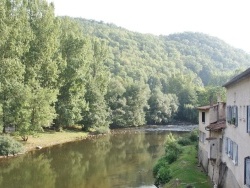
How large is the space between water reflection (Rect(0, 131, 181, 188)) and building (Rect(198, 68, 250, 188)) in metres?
7.91

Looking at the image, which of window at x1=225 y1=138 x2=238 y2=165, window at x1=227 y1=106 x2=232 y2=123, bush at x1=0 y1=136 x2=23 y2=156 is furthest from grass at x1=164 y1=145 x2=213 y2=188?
bush at x1=0 y1=136 x2=23 y2=156

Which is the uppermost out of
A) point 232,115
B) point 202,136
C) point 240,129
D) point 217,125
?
point 232,115

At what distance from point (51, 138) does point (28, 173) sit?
25.4 metres

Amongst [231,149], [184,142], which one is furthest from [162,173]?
[184,142]

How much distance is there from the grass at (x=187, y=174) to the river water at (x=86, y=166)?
11.1ft

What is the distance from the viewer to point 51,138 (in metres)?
68.4

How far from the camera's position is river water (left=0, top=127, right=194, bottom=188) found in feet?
127

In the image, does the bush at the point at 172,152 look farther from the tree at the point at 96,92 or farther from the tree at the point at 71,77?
the tree at the point at 96,92

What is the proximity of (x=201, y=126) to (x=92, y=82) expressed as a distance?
162 feet

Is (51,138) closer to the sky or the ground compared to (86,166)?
closer to the sky

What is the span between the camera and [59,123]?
76375 mm

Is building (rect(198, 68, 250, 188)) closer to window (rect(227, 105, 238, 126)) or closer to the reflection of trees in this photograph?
window (rect(227, 105, 238, 126))

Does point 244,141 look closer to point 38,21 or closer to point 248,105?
point 248,105

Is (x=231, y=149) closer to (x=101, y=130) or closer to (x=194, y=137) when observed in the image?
(x=194, y=137)
